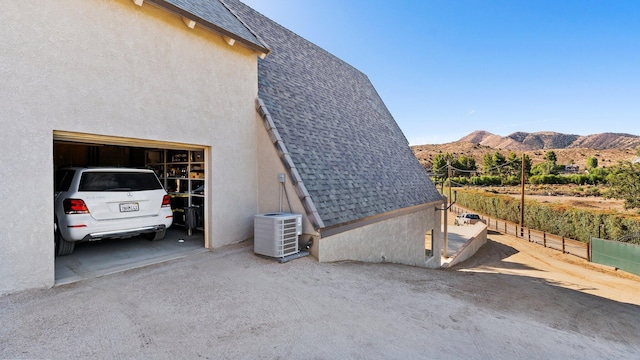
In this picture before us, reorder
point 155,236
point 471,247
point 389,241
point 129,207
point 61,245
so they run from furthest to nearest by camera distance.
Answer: point 471,247 → point 389,241 → point 155,236 → point 129,207 → point 61,245

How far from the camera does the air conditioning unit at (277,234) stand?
5.71 m

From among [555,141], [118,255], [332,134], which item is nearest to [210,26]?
[332,134]

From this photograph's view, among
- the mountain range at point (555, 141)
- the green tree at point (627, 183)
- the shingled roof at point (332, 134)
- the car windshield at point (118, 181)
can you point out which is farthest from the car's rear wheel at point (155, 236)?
the mountain range at point (555, 141)

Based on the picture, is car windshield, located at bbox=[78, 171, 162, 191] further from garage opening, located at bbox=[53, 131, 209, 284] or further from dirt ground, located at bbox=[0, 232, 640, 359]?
dirt ground, located at bbox=[0, 232, 640, 359]

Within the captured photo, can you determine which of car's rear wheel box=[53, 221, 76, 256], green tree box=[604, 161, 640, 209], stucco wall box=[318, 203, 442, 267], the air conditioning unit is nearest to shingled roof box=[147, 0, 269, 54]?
the air conditioning unit

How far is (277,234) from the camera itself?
18.7 feet

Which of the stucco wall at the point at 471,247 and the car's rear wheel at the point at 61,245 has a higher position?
the car's rear wheel at the point at 61,245

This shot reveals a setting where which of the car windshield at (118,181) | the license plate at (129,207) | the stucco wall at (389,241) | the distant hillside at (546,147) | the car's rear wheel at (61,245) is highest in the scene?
the distant hillside at (546,147)

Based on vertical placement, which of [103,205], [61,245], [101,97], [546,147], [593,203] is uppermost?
[546,147]

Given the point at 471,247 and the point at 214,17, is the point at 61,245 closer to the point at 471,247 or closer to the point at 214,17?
the point at 214,17

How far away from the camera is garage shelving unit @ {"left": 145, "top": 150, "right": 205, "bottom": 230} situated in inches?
314

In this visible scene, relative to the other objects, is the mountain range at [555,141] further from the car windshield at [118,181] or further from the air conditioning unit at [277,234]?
the car windshield at [118,181]

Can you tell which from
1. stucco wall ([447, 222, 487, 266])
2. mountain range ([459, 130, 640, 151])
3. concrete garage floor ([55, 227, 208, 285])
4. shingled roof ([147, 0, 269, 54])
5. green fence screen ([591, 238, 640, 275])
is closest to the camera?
concrete garage floor ([55, 227, 208, 285])

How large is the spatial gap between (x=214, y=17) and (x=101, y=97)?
3.11m
